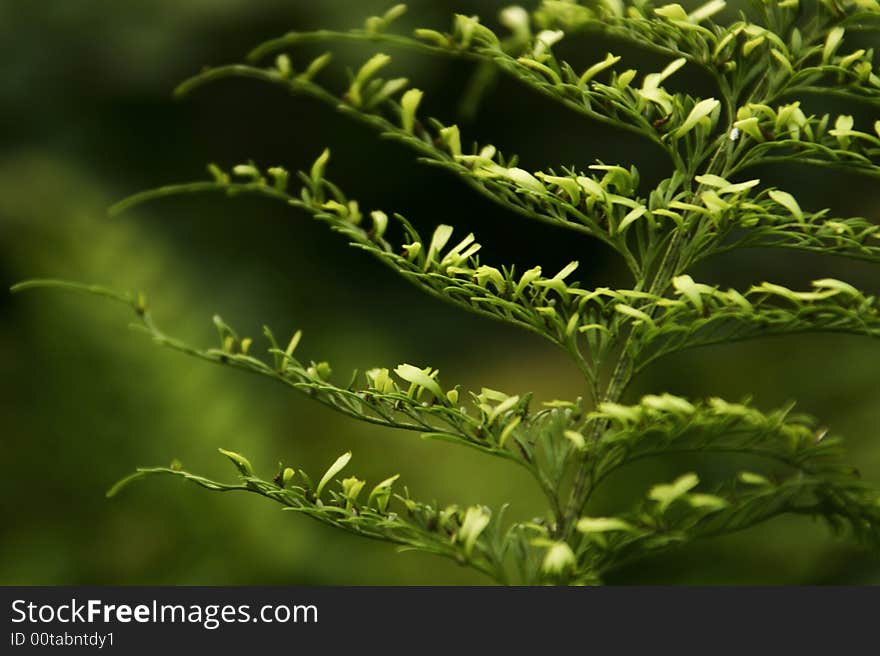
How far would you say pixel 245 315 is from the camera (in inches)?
117

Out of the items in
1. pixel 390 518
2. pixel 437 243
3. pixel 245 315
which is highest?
pixel 437 243

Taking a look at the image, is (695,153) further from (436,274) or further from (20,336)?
(20,336)

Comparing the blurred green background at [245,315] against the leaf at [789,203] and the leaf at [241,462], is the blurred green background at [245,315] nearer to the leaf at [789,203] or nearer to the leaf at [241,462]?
the leaf at [789,203]

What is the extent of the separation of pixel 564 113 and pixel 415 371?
98.5 inches

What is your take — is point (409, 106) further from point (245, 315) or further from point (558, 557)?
point (245, 315)

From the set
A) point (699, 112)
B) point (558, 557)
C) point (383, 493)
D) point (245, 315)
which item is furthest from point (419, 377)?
point (245, 315)

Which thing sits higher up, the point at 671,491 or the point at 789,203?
the point at 789,203

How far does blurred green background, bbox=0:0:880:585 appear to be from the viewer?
2193 millimetres

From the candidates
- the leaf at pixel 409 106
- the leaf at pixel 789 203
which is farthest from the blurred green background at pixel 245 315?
the leaf at pixel 409 106

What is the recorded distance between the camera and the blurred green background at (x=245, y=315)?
2193 millimetres

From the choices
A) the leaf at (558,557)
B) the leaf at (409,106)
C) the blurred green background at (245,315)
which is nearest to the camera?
the leaf at (558,557)

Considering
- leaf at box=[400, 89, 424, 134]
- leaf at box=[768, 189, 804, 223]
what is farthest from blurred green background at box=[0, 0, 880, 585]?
leaf at box=[400, 89, 424, 134]

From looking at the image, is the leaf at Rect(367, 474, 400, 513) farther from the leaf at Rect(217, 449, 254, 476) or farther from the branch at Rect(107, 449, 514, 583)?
the leaf at Rect(217, 449, 254, 476)

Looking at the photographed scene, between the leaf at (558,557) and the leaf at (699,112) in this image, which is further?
the leaf at (699,112)
